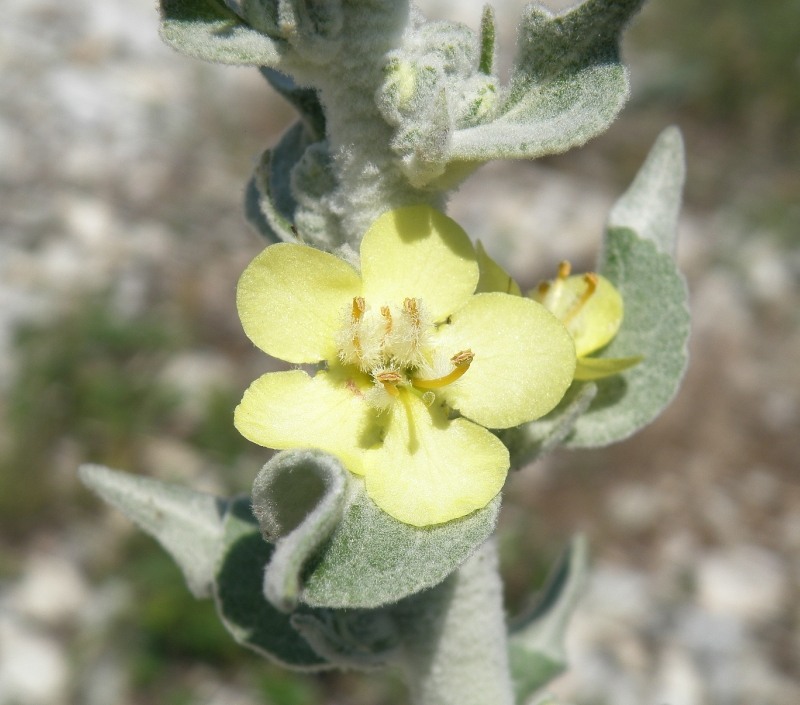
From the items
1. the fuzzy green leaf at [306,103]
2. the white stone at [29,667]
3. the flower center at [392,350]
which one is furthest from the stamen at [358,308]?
the white stone at [29,667]

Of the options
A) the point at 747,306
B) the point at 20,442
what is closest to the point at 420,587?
the point at 20,442

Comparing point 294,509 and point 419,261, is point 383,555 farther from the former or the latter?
point 419,261

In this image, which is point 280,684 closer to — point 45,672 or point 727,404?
point 45,672

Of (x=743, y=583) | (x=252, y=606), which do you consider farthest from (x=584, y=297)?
(x=743, y=583)

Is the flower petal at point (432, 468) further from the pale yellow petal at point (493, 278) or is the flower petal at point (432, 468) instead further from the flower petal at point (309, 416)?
the pale yellow petal at point (493, 278)

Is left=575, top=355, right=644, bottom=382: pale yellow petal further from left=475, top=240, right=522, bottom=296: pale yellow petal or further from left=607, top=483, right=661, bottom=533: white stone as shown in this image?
left=607, top=483, right=661, bottom=533: white stone

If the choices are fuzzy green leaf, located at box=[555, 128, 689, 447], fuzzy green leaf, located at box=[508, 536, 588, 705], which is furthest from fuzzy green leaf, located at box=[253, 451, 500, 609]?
fuzzy green leaf, located at box=[508, 536, 588, 705]
